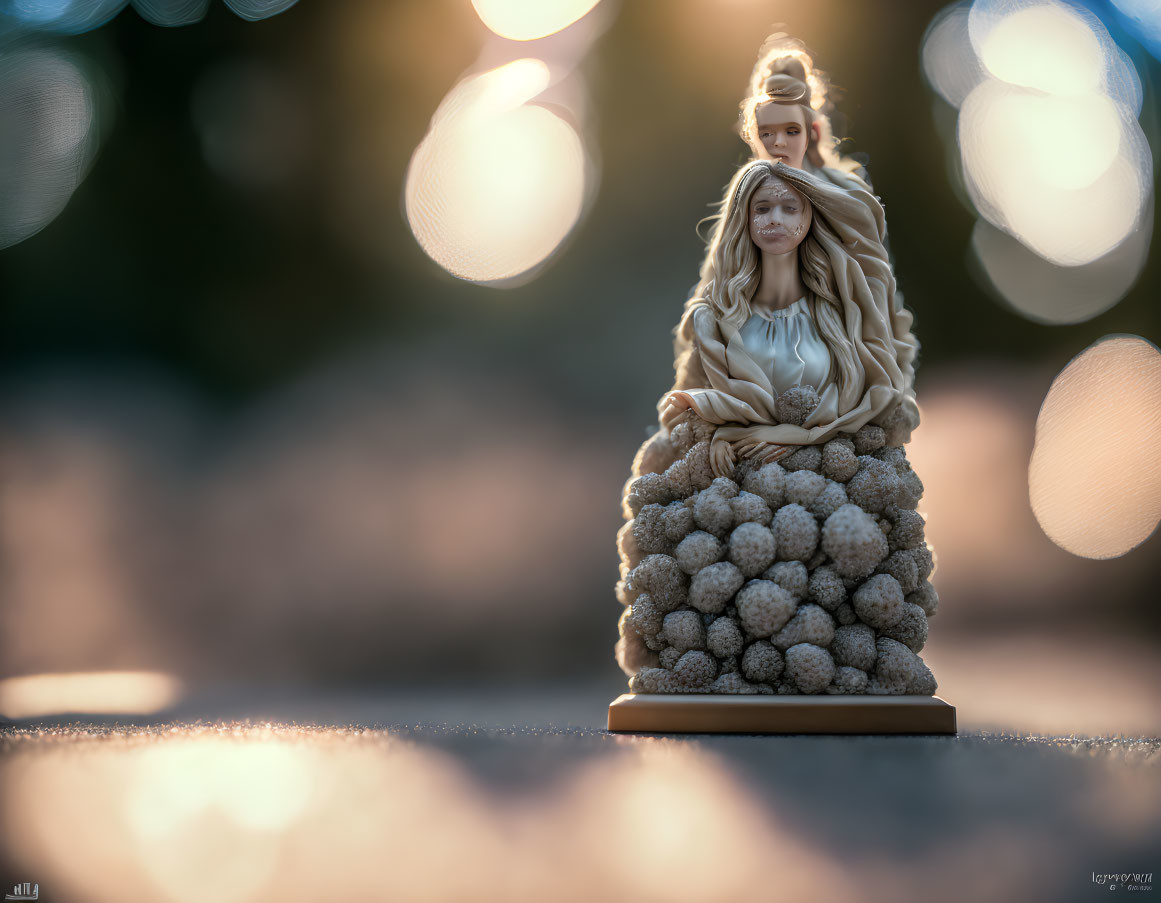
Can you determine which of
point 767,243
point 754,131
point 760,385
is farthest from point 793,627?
point 754,131

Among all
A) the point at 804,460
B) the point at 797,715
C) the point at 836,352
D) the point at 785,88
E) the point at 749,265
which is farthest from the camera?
the point at 785,88

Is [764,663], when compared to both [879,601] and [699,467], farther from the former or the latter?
[699,467]

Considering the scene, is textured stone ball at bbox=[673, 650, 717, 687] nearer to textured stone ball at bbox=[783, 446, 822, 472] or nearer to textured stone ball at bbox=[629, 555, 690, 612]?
textured stone ball at bbox=[629, 555, 690, 612]

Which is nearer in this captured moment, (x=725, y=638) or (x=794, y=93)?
(x=725, y=638)

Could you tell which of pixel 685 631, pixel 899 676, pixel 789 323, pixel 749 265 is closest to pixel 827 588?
pixel 899 676

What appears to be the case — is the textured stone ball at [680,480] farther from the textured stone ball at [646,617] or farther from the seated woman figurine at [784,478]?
the textured stone ball at [646,617]

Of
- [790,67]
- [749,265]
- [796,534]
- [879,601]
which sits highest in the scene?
[790,67]

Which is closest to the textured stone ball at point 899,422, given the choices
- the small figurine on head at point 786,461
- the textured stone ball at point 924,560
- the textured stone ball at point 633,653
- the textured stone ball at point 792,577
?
the small figurine on head at point 786,461
